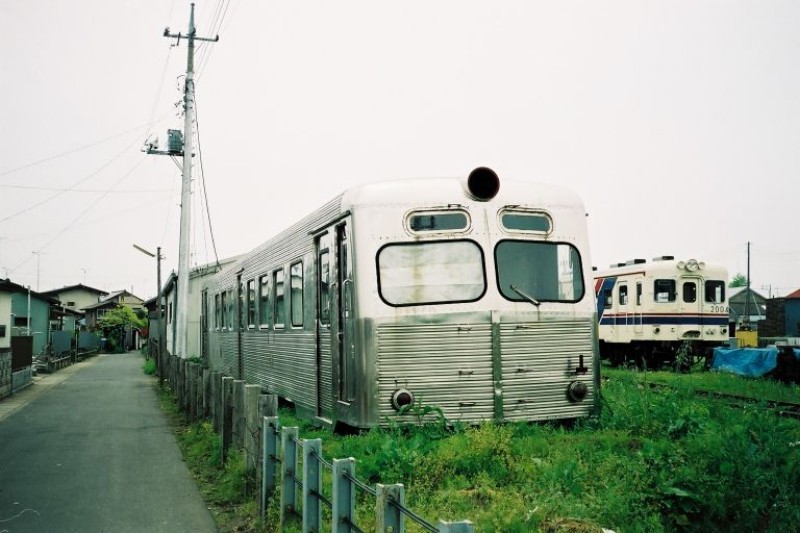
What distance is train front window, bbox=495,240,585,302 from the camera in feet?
27.3

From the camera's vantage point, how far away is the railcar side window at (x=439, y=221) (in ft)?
26.9

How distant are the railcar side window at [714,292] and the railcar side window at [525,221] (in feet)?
55.0

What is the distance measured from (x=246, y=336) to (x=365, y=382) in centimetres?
817

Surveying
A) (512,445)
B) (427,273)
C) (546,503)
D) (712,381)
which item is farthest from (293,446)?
(712,381)

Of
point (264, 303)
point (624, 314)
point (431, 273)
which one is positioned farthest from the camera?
point (624, 314)

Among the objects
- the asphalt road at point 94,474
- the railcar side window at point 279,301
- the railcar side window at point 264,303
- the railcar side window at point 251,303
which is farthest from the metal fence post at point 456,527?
the railcar side window at point 251,303

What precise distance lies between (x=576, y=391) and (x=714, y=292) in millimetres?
16970

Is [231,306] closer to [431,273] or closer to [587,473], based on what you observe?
[431,273]

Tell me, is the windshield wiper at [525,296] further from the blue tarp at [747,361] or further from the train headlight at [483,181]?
the blue tarp at [747,361]

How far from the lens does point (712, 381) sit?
16.9 metres

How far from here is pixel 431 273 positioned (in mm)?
8172

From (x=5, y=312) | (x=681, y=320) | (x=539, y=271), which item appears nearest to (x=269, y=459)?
(x=539, y=271)

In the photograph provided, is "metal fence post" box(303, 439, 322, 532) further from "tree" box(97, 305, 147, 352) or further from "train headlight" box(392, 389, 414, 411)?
"tree" box(97, 305, 147, 352)

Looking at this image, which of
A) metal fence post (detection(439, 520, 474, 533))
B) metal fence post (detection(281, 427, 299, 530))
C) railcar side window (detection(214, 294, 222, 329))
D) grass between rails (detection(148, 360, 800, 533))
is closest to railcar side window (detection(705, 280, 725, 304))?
railcar side window (detection(214, 294, 222, 329))
